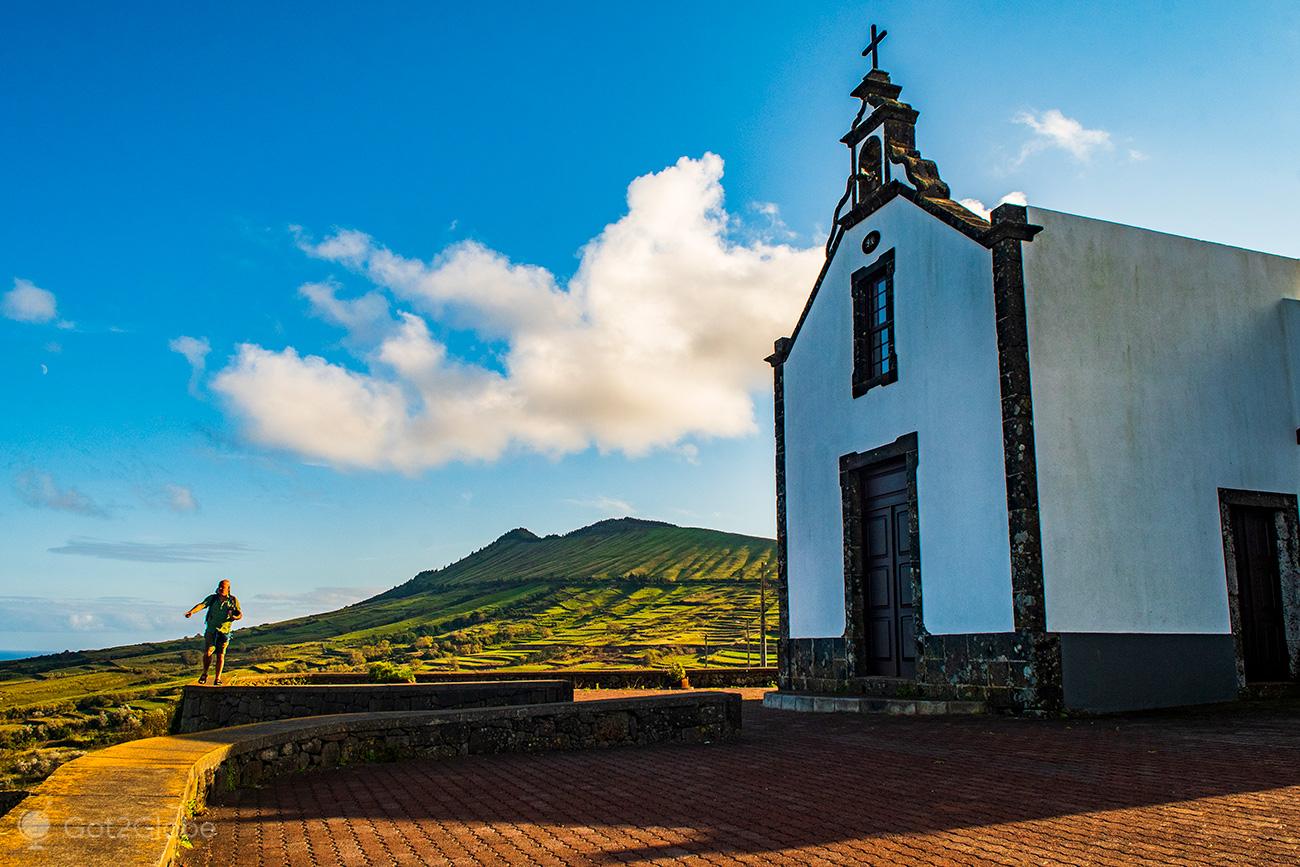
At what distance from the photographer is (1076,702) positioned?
1166cm

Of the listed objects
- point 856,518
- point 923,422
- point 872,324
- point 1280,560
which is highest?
point 872,324

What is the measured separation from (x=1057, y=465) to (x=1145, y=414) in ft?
5.93

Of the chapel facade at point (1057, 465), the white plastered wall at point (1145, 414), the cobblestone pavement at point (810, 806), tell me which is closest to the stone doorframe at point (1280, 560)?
the chapel facade at point (1057, 465)

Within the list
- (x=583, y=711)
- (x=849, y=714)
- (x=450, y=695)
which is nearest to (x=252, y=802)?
(x=583, y=711)

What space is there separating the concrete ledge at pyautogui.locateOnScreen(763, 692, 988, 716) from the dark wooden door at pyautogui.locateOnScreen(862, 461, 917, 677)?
35.5 inches

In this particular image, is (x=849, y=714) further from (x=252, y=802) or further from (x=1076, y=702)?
(x=252, y=802)

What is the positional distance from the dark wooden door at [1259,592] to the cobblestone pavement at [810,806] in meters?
4.45

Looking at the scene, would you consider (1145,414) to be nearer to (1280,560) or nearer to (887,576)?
(1280,560)

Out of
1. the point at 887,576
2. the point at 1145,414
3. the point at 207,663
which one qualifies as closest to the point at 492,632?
the point at 207,663

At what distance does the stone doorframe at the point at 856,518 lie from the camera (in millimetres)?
14281

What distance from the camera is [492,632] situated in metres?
56.7

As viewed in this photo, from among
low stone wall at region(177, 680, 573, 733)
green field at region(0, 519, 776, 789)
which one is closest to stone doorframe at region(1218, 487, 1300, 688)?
low stone wall at region(177, 680, 573, 733)

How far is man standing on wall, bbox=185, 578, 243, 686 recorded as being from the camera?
566 inches

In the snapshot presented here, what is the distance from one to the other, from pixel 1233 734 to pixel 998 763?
3199mm
